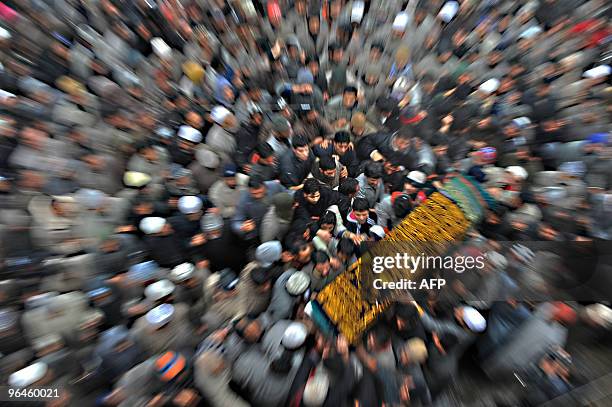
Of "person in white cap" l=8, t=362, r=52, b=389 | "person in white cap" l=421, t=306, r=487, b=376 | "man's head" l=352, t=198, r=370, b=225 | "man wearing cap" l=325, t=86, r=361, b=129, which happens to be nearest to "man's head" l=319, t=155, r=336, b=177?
"man's head" l=352, t=198, r=370, b=225

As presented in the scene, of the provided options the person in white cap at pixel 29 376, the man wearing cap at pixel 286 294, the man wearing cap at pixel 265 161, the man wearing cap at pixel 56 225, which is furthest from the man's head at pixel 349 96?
the person in white cap at pixel 29 376

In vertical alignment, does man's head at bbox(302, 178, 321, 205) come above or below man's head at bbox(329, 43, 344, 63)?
below

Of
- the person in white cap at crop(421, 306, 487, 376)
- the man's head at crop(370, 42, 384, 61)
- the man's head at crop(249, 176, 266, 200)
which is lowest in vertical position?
the person in white cap at crop(421, 306, 487, 376)

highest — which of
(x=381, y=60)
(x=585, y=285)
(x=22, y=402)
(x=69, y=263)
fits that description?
(x=381, y=60)

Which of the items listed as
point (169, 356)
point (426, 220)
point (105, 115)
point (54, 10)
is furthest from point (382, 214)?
point (54, 10)

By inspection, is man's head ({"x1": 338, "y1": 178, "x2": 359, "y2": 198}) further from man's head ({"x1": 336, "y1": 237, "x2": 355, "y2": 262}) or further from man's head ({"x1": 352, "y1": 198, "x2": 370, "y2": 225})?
man's head ({"x1": 336, "y1": 237, "x2": 355, "y2": 262})

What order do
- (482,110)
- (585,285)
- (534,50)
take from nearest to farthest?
(585,285), (482,110), (534,50)

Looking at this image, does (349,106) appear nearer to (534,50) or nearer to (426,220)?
(426,220)
